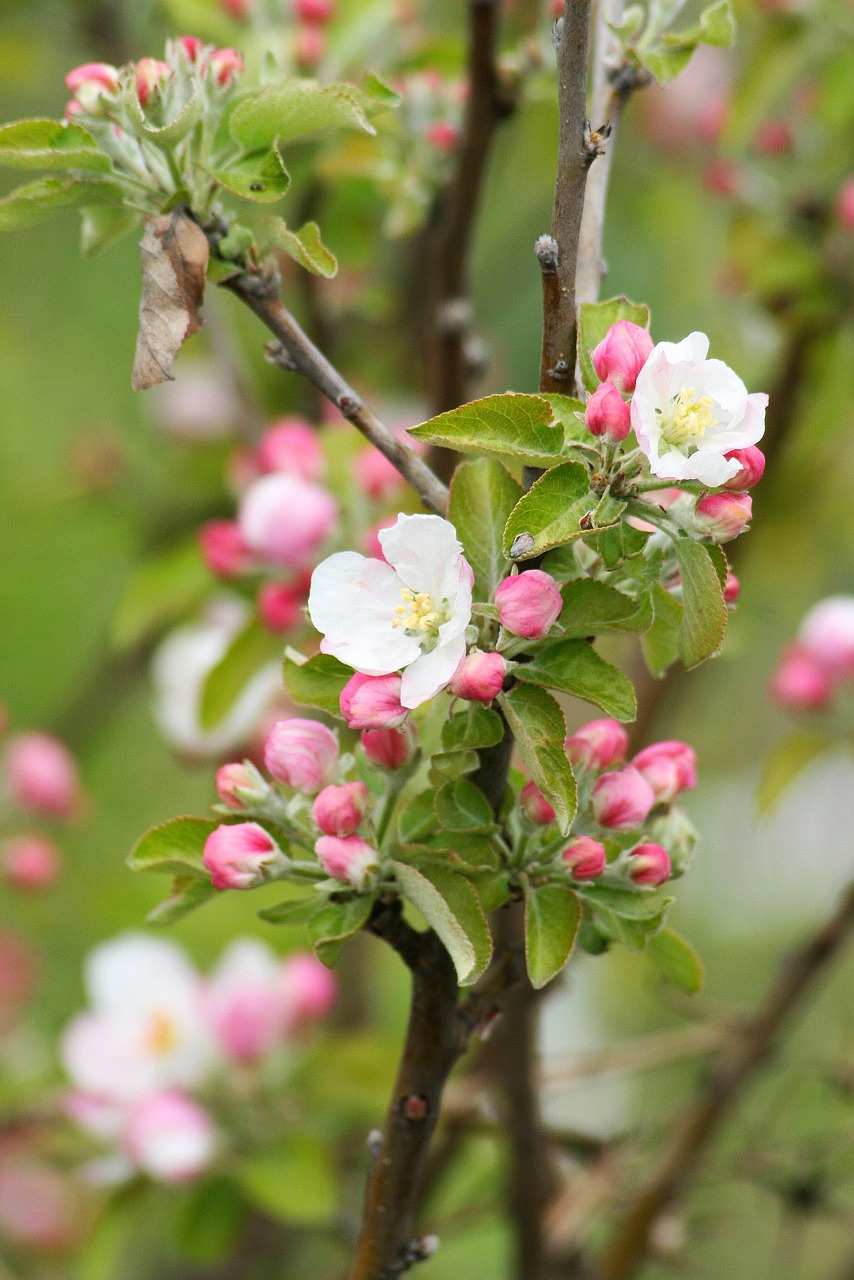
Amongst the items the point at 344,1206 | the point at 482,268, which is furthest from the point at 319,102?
the point at 482,268

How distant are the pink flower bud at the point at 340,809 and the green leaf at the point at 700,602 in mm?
197

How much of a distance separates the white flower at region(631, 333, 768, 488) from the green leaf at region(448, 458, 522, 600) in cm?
9

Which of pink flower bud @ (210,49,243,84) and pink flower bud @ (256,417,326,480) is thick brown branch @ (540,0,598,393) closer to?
pink flower bud @ (210,49,243,84)

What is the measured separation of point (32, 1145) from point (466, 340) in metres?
1.15

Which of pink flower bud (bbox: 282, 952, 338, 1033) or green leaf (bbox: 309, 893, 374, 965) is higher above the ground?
green leaf (bbox: 309, 893, 374, 965)

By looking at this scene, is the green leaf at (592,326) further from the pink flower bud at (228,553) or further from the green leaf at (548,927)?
the pink flower bud at (228,553)

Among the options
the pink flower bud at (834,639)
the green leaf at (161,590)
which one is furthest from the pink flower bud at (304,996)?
the pink flower bud at (834,639)

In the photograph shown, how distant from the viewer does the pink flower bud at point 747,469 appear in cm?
69

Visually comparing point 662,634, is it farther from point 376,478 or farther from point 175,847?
point 376,478

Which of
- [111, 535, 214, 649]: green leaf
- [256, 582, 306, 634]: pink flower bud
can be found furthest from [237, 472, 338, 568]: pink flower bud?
[111, 535, 214, 649]: green leaf

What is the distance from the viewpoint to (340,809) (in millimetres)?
747

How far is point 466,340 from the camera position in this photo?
144 centimetres

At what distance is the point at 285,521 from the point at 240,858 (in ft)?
2.05

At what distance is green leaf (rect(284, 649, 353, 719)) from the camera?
0.77 m
